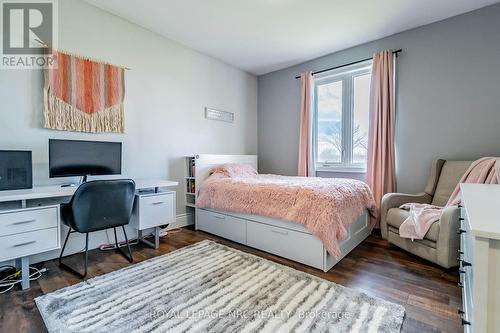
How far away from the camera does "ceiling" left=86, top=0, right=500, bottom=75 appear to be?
2432 mm

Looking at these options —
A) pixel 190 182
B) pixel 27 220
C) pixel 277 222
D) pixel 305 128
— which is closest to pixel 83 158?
pixel 27 220

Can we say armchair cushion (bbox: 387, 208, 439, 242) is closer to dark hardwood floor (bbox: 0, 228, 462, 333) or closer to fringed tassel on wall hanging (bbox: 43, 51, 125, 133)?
dark hardwood floor (bbox: 0, 228, 462, 333)

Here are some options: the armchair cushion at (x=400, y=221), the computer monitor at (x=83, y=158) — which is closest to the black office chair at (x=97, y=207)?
the computer monitor at (x=83, y=158)

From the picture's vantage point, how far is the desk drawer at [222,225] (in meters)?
2.67

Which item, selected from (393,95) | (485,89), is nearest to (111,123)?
(393,95)

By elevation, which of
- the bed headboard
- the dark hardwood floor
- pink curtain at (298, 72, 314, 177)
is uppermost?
pink curtain at (298, 72, 314, 177)

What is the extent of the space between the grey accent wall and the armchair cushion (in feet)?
2.58

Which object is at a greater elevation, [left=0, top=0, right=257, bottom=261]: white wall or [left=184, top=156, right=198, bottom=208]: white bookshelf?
[left=0, top=0, right=257, bottom=261]: white wall

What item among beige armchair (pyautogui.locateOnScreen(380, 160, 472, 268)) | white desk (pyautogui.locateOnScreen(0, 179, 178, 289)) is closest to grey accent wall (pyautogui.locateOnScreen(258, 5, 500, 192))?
beige armchair (pyautogui.locateOnScreen(380, 160, 472, 268))

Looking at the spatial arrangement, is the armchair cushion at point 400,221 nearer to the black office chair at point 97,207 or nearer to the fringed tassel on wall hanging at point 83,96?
the black office chair at point 97,207

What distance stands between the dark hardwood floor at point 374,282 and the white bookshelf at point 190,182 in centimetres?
75

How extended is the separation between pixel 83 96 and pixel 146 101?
2.23 feet

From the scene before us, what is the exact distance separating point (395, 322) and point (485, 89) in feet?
8.65

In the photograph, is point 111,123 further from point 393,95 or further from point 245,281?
point 393,95
